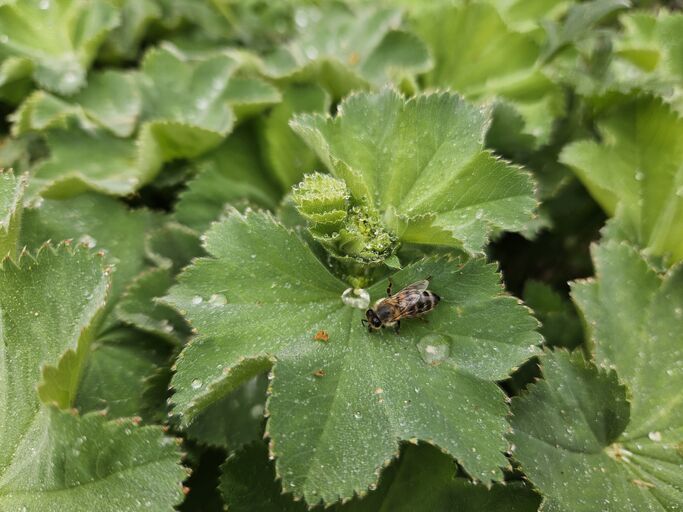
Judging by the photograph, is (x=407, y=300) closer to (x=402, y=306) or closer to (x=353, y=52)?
(x=402, y=306)

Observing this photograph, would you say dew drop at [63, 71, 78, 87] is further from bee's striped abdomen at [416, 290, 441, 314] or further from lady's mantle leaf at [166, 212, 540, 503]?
bee's striped abdomen at [416, 290, 441, 314]

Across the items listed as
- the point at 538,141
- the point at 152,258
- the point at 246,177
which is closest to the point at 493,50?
the point at 538,141

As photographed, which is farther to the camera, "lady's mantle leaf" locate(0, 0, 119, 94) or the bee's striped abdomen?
"lady's mantle leaf" locate(0, 0, 119, 94)

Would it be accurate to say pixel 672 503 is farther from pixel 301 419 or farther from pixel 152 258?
pixel 152 258

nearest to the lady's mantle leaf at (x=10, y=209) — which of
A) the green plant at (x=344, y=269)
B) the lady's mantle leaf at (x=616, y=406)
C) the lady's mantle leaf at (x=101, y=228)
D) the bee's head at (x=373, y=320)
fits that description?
the green plant at (x=344, y=269)

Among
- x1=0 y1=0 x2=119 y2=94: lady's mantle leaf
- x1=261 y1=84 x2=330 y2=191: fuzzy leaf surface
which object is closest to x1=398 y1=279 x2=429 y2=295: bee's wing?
x1=261 y1=84 x2=330 y2=191: fuzzy leaf surface

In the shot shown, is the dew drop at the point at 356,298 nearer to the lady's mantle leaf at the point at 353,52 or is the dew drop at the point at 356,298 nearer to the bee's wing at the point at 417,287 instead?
the bee's wing at the point at 417,287
